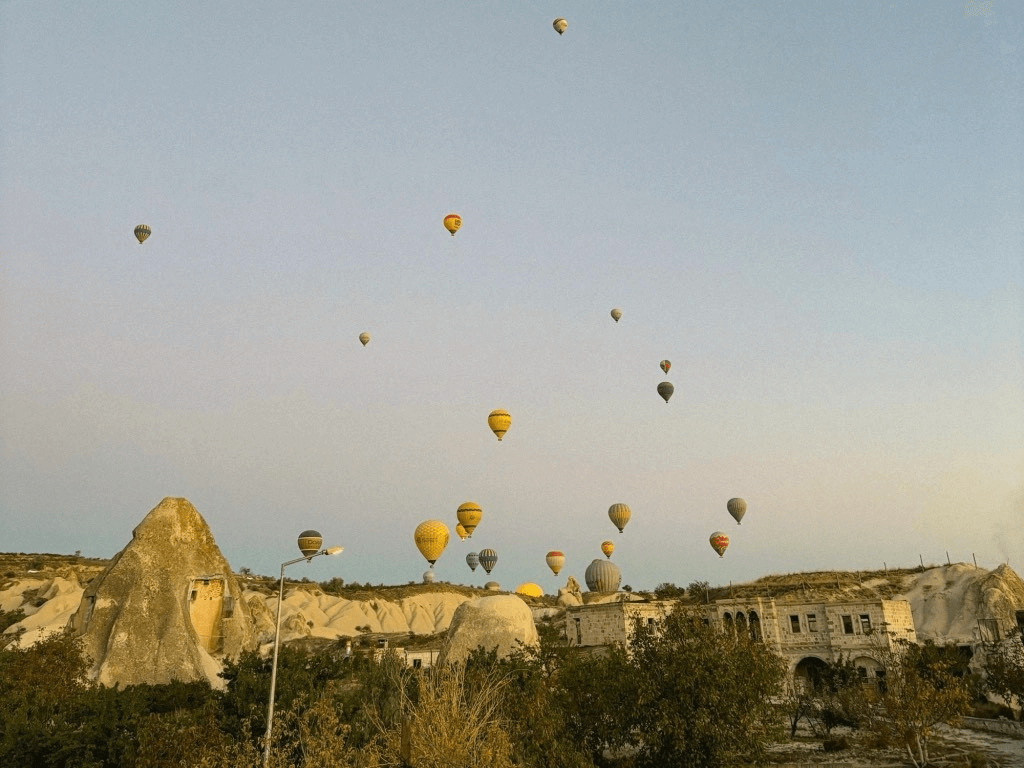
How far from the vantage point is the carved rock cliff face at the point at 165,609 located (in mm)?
43500

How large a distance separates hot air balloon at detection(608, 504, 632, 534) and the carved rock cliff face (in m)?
34.0

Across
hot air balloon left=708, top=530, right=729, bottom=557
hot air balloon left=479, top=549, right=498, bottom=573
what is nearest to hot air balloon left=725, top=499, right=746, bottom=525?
hot air balloon left=708, top=530, right=729, bottom=557

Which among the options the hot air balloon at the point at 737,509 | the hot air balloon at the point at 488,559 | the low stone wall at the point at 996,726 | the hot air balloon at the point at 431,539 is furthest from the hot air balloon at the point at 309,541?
the low stone wall at the point at 996,726

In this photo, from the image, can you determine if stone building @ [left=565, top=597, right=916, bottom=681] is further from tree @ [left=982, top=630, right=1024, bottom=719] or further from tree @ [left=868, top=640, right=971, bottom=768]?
tree @ [left=868, top=640, right=971, bottom=768]

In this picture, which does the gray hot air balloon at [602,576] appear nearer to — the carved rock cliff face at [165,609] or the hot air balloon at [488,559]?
the hot air balloon at [488,559]

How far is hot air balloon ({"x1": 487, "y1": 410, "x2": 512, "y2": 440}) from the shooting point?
58.7 m

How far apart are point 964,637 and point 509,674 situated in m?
62.7

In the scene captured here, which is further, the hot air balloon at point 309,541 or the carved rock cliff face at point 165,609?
the hot air balloon at point 309,541

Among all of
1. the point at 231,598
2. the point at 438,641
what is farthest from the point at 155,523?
the point at 438,641

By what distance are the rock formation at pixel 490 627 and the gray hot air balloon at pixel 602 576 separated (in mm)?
34818

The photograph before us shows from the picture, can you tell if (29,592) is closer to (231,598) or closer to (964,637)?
(231,598)

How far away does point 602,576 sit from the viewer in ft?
250

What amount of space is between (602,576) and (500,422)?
26061 mm

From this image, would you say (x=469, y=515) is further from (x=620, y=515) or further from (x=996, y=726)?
(x=996, y=726)
